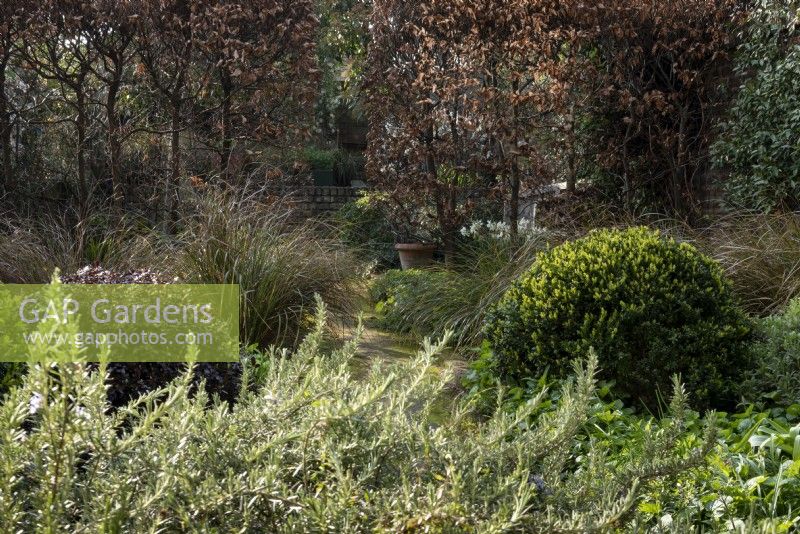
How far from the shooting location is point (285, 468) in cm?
159

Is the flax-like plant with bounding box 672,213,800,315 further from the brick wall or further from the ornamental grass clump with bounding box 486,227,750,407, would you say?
the brick wall

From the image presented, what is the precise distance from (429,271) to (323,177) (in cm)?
804

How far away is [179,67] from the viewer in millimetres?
7750

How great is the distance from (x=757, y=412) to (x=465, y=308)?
263cm

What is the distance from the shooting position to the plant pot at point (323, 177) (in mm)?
15492

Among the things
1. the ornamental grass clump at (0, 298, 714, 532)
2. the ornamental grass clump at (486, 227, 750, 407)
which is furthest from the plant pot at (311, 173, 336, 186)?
the ornamental grass clump at (0, 298, 714, 532)

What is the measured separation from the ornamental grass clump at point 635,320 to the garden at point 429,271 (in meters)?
0.02

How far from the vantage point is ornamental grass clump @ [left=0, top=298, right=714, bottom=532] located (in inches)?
51.5

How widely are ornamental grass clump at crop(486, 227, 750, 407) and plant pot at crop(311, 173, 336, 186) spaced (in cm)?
1125

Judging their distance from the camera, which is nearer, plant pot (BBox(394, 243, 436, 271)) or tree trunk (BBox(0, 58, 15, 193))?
tree trunk (BBox(0, 58, 15, 193))

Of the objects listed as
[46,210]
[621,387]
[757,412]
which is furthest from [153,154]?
[757,412]

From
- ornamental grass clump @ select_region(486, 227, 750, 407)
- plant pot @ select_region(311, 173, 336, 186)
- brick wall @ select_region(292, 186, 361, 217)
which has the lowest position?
ornamental grass clump @ select_region(486, 227, 750, 407)

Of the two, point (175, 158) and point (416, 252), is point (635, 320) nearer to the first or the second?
point (175, 158)

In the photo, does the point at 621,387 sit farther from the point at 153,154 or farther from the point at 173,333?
the point at 153,154
